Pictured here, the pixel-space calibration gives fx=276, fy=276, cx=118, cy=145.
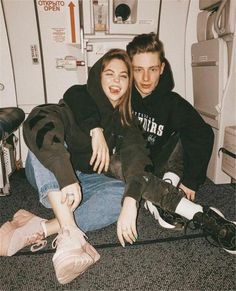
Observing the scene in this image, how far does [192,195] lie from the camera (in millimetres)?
1597

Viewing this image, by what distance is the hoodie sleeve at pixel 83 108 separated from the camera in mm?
1320

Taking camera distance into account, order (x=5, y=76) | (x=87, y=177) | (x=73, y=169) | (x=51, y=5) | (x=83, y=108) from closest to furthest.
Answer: (x=73, y=169)
(x=83, y=108)
(x=87, y=177)
(x=51, y=5)
(x=5, y=76)

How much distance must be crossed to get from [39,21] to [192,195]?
169 cm

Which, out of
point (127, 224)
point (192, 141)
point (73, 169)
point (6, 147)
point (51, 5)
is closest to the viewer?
point (127, 224)

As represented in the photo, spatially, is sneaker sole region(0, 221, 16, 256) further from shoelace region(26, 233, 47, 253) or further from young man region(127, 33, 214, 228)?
young man region(127, 33, 214, 228)

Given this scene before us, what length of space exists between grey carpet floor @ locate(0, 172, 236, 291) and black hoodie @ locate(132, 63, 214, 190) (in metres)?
0.40

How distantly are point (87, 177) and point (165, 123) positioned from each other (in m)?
0.58

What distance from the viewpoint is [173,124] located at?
1670 millimetres

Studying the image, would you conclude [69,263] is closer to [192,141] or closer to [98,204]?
[98,204]

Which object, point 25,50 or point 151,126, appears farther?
point 25,50

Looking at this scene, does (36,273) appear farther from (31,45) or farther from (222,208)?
(31,45)

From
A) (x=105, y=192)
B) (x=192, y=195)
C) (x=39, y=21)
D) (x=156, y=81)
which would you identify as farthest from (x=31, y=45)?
(x=192, y=195)

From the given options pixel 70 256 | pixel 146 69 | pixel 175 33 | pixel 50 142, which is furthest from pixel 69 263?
pixel 175 33

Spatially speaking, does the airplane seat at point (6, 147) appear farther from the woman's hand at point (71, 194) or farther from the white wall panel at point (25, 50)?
the woman's hand at point (71, 194)
